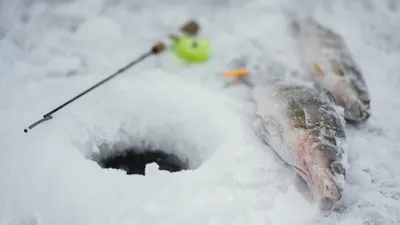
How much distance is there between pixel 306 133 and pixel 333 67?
40.4 inches

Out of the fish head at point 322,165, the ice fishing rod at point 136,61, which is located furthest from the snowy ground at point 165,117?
the fish head at point 322,165

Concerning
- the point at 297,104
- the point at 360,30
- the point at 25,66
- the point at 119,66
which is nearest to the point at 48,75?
the point at 25,66

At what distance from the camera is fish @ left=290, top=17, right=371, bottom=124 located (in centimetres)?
327

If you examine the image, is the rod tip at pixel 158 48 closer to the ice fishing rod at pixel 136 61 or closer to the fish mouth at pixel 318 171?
the ice fishing rod at pixel 136 61

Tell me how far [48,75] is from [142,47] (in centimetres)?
93

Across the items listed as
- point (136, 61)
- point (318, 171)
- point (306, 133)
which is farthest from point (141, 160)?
point (318, 171)

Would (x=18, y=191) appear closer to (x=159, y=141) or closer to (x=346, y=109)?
(x=159, y=141)

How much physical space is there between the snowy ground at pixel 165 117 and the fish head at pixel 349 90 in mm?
129

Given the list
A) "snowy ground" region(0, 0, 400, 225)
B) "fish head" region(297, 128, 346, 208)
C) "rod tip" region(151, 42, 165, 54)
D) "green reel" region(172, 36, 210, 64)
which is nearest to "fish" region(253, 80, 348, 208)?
"fish head" region(297, 128, 346, 208)

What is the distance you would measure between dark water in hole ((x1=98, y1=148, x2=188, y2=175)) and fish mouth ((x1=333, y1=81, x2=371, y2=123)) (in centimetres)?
133

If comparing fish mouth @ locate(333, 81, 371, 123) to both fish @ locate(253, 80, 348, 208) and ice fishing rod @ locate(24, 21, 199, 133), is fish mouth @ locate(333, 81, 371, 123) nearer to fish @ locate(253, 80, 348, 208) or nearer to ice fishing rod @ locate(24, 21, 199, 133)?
fish @ locate(253, 80, 348, 208)

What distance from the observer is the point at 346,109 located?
10.8 feet

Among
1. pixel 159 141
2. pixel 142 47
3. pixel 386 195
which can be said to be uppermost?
pixel 142 47

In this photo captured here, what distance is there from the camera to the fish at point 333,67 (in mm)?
3270
